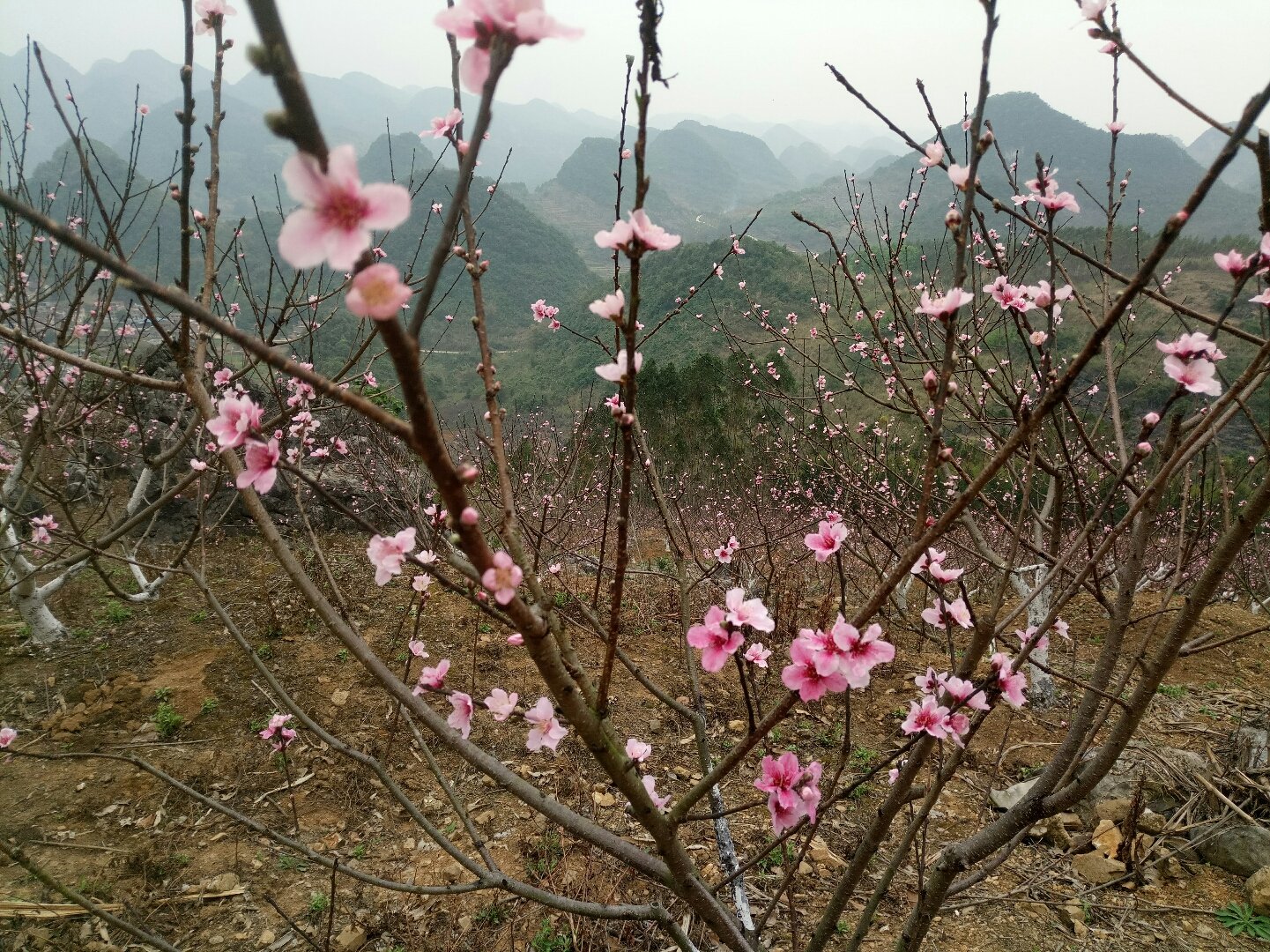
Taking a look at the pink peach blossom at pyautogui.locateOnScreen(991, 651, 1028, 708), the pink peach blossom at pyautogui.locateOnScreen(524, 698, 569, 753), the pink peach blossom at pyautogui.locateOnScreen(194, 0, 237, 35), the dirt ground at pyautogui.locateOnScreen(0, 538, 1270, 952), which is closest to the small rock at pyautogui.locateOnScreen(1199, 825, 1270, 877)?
the dirt ground at pyautogui.locateOnScreen(0, 538, 1270, 952)

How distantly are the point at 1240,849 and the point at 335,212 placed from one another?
224 inches

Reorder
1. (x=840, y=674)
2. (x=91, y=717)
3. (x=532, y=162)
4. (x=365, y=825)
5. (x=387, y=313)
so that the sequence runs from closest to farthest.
A: (x=387, y=313), (x=840, y=674), (x=365, y=825), (x=91, y=717), (x=532, y=162)

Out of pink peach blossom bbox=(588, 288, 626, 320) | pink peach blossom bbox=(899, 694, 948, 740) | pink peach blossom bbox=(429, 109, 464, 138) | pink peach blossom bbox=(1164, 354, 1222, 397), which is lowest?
pink peach blossom bbox=(899, 694, 948, 740)

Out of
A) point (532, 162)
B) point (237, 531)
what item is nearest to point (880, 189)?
point (532, 162)

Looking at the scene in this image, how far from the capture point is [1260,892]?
3.38 metres

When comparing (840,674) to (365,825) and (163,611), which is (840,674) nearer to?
(365,825)

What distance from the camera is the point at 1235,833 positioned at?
3.73m

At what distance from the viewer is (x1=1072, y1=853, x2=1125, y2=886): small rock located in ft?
12.3

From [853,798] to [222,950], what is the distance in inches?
165

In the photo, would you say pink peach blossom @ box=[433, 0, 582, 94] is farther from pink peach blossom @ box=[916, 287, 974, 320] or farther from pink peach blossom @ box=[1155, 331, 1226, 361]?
pink peach blossom @ box=[1155, 331, 1226, 361]

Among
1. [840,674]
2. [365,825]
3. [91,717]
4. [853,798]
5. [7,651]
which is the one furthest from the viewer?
[7,651]

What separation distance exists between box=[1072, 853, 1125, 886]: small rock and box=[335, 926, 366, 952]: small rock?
4.37 m

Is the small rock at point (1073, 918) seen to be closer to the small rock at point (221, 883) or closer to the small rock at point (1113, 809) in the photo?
the small rock at point (1113, 809)

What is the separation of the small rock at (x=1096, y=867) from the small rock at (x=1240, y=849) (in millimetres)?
583
